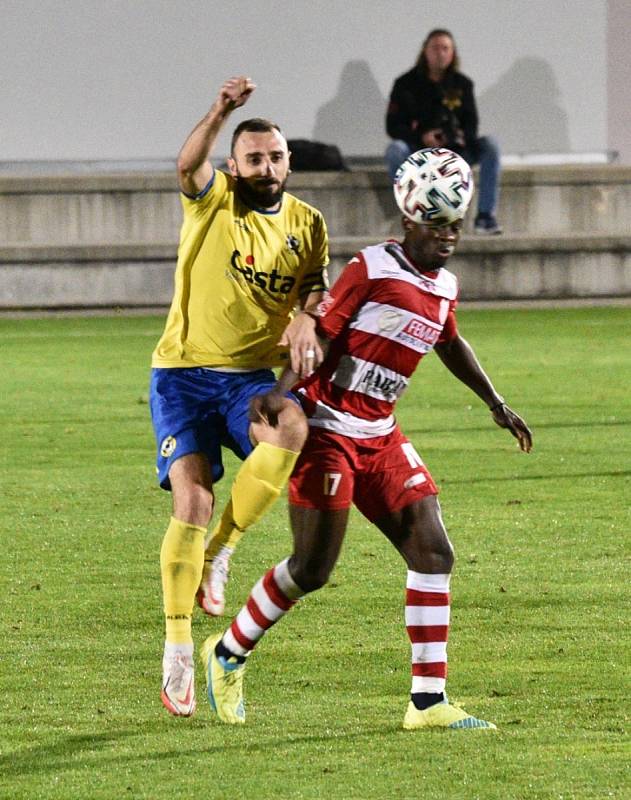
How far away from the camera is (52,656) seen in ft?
21.1

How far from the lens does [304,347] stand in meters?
5.42

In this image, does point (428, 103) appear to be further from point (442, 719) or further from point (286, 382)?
point (442, 719)

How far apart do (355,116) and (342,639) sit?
20.2 m

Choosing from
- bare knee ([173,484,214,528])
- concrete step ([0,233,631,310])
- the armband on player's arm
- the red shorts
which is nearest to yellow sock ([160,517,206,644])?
bare knee ([173,484,214,528])

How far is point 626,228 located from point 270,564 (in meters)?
18.0

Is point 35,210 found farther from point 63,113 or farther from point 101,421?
point 101,421

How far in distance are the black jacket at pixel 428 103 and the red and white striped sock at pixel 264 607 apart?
50.6 ft

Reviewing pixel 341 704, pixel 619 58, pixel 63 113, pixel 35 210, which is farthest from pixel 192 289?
pixel 619 58

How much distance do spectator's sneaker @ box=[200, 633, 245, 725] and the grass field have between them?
0.17 feet

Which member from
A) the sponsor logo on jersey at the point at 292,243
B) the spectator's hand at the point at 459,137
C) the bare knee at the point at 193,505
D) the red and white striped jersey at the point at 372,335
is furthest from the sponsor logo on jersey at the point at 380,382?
the spectator's hand at the point at 459,137

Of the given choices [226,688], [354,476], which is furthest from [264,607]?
[354,476]

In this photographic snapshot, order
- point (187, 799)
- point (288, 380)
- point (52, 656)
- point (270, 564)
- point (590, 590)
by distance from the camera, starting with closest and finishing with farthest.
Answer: point (187, 799)
point (288, 380)
point (52, 656)
point (590, 590)
point (270, 564)

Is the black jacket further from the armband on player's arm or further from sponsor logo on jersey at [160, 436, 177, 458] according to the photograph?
the armband on player's arm

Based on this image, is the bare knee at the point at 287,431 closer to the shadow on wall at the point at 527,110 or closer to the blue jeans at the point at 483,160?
the blue jeans at the point at 483,160
